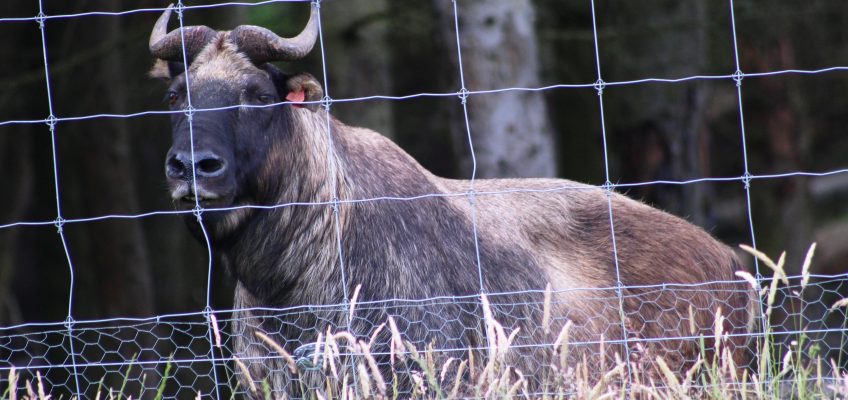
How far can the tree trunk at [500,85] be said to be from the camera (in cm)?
830

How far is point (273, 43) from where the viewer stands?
544cm

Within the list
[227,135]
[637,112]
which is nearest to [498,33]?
[637,112]

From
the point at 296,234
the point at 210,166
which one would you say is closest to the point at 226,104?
the point at 210,166

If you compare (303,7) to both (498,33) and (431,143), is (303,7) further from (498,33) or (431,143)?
(431,143)

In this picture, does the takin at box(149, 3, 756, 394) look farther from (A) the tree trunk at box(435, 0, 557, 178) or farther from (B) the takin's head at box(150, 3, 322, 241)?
(A) the tree trunk at box(435, 0, 557, 178)

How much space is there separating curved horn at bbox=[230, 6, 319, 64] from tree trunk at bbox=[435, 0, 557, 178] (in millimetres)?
2936

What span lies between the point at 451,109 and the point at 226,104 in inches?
139

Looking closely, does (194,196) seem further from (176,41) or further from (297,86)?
(176,41)

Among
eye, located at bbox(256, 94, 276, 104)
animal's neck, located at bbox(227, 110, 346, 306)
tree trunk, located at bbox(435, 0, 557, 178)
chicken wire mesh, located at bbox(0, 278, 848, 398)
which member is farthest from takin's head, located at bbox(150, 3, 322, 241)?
tree trunk, located at bbox(435, 0, 557, 178)

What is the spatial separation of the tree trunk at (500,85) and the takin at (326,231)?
221 centimetres

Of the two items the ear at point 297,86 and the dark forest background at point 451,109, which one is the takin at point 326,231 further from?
the dark forest background at point 451,109

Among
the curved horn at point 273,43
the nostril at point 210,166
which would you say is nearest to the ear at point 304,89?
the curved horn at point 273,43

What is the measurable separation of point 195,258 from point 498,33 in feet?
22.3

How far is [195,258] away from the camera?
46.1 feet
